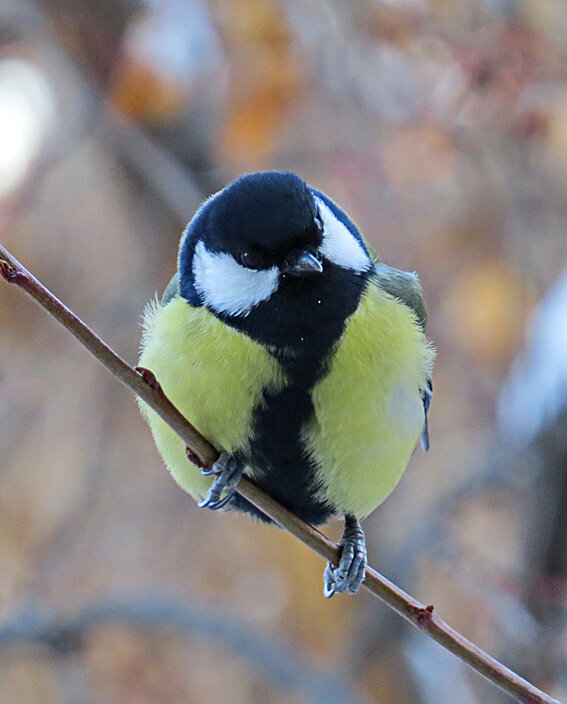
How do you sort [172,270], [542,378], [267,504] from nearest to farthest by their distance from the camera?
[267,504] → [542,378] → [172,270]

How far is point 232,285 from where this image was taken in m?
1.17

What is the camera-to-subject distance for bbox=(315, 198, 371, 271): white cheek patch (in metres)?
1.19

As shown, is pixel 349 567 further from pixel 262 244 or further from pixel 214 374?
pixel 262 244

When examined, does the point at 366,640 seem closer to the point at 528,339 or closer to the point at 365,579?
the point at 528,339

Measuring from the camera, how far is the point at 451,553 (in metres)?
2.28

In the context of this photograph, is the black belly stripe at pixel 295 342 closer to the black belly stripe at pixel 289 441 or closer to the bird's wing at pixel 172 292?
the black belly stripe at pixel 289 441

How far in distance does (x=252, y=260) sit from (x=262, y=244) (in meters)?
0.03

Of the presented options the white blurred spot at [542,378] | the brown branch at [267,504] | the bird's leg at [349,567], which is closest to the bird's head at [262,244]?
the brown branch at [267,504]

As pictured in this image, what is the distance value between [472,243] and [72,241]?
1.42 m

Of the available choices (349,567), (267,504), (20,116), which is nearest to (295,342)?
(267,504)

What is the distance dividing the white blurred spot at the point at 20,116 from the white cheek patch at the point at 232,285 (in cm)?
132

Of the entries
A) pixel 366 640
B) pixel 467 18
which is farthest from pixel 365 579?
pixel 467 18

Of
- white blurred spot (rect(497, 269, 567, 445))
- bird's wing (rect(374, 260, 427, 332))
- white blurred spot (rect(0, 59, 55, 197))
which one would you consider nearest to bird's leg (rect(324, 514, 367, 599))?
bird's wing (rect(374, 260, 427, 332))

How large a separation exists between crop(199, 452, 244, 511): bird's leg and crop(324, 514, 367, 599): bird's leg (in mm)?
180
